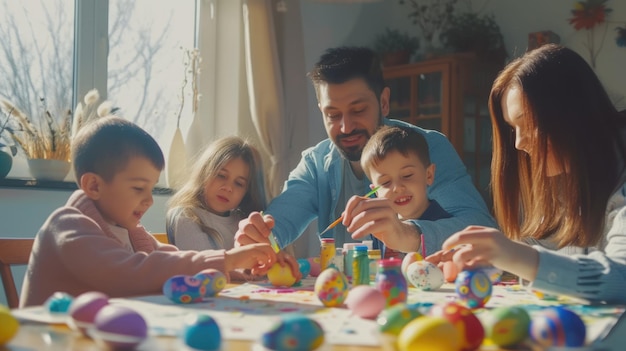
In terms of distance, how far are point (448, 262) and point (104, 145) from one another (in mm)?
738

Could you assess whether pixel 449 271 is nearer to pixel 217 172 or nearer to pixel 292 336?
pixel 292 336

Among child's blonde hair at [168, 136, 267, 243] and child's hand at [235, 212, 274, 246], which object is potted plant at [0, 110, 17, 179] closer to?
child's blonde hair at [168, 136, 267, 243]

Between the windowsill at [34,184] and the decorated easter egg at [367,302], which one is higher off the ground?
the windowsill at [34,184]

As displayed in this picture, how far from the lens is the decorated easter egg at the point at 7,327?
2.38 ft

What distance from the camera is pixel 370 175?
1.93m

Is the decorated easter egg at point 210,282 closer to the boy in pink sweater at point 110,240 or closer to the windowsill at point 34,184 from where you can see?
the boy in pink sweater at point 110,240

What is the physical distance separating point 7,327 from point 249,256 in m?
0.59

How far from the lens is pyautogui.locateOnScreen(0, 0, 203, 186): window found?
277cm

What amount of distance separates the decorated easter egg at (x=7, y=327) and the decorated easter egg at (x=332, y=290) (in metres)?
0.44

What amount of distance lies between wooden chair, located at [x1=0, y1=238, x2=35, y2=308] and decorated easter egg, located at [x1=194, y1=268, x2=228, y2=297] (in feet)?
2.14

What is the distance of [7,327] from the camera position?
728mm

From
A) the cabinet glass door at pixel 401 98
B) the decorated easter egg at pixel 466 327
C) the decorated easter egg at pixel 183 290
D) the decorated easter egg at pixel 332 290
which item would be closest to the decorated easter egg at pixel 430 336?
the decorated easter egg at pixel 466 327

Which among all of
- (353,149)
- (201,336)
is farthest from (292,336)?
(353,149)

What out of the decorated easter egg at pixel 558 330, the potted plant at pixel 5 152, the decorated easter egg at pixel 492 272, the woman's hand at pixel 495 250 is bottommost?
the decorated easter egg at pixel 492 272
